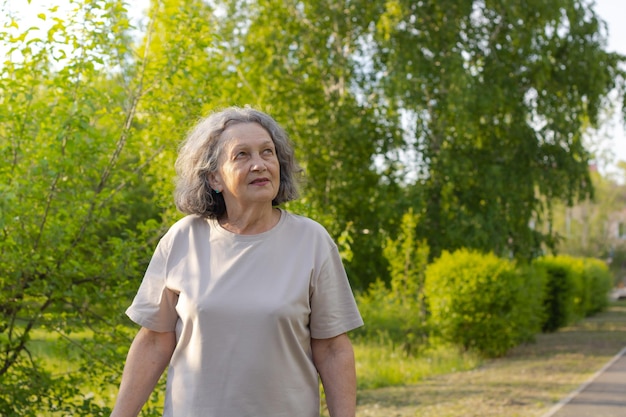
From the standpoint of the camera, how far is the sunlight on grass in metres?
11.4

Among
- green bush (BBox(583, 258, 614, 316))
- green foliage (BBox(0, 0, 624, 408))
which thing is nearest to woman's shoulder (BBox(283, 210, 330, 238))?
green foliage (BBox(0, 0, 624, 408))

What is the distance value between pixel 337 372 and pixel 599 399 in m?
8.08

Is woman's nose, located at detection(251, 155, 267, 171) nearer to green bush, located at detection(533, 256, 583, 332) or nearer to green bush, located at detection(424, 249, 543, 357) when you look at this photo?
green bush, located at detection(424, 249, 543, 357)

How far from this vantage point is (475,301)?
1434 cm

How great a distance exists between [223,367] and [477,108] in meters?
14.0

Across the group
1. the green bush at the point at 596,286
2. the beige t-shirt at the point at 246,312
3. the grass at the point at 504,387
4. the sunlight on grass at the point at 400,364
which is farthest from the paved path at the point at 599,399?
the green bush at the point at 596,286

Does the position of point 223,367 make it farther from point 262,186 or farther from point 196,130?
point 196,130

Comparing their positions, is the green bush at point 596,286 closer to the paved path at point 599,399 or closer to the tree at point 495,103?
the tree at point 495,103

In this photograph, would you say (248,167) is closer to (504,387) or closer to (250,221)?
(250,221)

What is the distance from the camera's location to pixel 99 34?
5340 millimetres

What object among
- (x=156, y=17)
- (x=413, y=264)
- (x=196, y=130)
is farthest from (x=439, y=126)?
(x=196, y=130)

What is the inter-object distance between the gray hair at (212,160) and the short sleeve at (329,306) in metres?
0.34

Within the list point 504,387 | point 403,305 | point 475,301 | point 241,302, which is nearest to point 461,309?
point 475,301

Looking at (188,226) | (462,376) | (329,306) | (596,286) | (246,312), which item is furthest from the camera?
(596,286)
